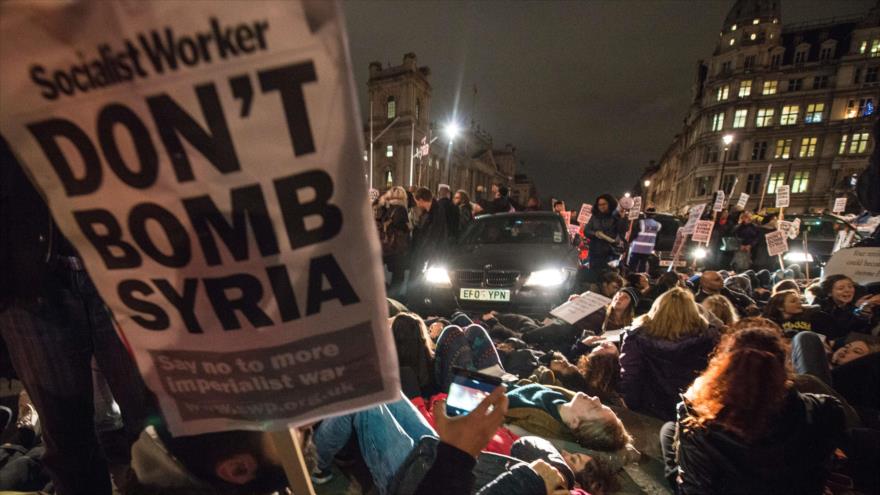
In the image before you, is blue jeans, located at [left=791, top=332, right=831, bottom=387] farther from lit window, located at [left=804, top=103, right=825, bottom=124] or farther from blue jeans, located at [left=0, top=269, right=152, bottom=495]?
lit window, located at [left=804, top=103, right=825, bottom=124]

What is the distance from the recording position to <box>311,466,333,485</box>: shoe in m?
2.52

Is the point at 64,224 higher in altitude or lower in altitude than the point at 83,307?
higher

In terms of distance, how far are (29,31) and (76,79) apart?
13cm

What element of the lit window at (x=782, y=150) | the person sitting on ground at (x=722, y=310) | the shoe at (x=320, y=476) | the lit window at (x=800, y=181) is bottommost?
the shoe at (x=320, y=476)

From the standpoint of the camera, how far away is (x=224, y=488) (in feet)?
4.48

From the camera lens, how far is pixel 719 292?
17.5ft

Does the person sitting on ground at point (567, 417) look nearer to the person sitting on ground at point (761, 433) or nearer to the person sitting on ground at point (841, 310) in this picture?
the person sitting on ground at point (761, 433)

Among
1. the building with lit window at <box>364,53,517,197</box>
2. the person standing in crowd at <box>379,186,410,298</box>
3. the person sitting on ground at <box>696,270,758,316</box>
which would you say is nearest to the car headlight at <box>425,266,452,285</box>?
the person standing in crowd at <box>379,186,410,298</box>

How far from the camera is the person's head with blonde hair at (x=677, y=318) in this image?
3207 mm

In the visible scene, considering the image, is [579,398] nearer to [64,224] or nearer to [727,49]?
[64,224]

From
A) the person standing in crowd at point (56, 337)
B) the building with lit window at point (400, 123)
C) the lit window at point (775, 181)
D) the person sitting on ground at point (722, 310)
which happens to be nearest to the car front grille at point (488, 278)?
the person sitting on ground at point (722, 310)

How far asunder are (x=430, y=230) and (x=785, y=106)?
62.9 meters

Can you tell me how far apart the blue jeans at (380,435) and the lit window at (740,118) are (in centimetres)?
6389

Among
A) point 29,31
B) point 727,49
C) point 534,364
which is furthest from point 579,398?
point 727,49
